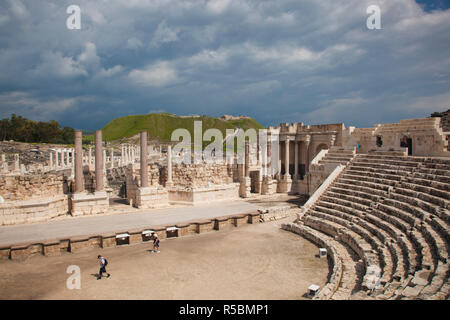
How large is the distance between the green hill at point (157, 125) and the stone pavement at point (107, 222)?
91.2m

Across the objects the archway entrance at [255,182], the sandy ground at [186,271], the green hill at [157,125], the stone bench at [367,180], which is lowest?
the sandy ground at [186,271]

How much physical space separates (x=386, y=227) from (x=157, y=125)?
11484 centimetres

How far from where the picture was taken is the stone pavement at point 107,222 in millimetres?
15031

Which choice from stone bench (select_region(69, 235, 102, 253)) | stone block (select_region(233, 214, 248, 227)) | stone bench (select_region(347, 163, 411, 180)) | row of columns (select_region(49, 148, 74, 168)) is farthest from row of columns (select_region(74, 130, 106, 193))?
stone bench (select_region(347, 163, 411, 180))

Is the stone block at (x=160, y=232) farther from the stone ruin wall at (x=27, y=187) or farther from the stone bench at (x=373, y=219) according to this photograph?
the stone bench at (x=373, y=219)

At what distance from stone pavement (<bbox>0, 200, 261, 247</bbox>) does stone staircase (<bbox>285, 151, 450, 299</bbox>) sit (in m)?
6.00

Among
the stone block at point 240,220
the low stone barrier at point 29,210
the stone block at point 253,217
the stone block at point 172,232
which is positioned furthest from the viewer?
the stone block at point 253,217

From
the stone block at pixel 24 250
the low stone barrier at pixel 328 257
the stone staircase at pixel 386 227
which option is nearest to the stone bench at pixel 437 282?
the stone staircase at pixel 386 227

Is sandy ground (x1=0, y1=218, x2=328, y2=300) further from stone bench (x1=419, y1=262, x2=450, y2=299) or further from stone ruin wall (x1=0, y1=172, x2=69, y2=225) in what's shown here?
stone ruin wall (x1=0, y1=172, x2=69, y2=225)

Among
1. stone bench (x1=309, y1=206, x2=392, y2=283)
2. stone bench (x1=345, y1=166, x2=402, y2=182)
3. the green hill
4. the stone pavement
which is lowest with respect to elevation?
the stone pavement

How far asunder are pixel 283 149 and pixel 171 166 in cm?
1103

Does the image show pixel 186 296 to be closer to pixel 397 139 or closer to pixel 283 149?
pixel 397 139

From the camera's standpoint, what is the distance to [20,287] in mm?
9992

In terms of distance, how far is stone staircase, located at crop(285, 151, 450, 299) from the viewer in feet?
27.5
